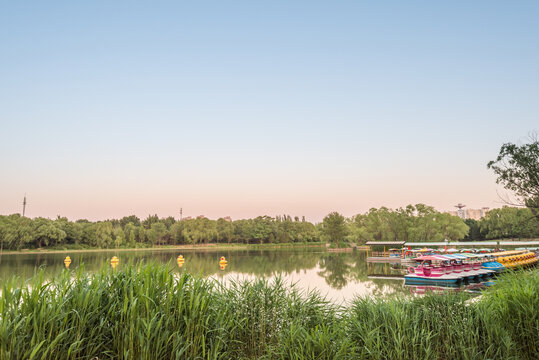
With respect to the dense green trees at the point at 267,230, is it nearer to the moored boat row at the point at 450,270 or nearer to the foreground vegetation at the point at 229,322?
the moored boat row at the point at 450,270

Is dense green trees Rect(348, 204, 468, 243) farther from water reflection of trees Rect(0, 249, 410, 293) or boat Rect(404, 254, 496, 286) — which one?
boat Rect(404, 254, 496, 286)

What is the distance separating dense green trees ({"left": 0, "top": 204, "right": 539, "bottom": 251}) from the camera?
59.7 meters

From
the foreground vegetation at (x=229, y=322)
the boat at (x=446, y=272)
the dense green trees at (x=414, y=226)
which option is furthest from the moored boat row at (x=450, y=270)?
the dense green trees at (x=414, y=226)

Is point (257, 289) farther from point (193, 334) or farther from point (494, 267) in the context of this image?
point (494, 267)

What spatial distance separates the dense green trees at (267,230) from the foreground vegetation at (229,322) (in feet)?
158

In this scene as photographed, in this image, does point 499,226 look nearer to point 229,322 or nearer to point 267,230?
point 267,230

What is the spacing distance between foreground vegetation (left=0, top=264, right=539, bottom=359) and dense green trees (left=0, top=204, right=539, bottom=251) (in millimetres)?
48101

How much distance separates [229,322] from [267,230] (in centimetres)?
8117

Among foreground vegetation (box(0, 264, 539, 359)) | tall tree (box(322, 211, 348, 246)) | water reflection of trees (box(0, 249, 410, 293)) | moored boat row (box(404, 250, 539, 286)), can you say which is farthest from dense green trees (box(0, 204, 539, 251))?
foreground vegetation (box(0, 264, 539, 359))

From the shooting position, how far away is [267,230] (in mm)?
85125

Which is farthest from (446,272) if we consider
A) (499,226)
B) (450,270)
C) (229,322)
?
(499,226)

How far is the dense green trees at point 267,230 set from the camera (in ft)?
196

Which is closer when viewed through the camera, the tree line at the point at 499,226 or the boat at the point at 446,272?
the boat at the point at 446,272

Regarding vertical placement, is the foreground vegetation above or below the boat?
above
